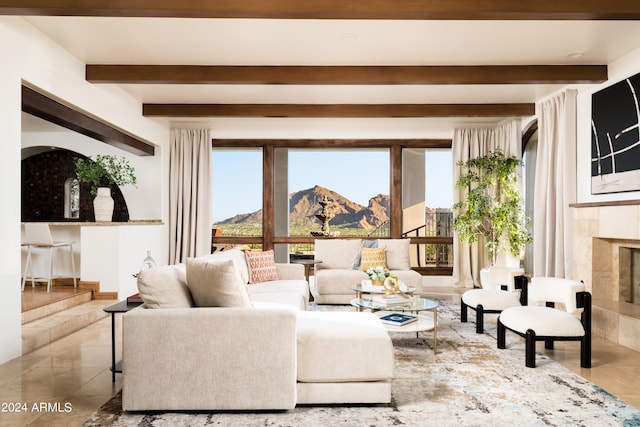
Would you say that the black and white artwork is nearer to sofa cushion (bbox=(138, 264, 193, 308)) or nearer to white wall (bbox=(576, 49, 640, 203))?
white wall (bbox=(576, 49, 640, 203))

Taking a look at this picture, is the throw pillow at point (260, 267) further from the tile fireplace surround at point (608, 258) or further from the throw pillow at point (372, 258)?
the tile fireplace surround at point (608, 258)

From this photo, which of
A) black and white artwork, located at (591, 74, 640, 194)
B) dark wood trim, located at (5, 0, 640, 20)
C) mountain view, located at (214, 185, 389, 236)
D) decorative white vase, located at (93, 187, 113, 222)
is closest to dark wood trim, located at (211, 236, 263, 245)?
mountain view, located at (214, 185, 389, 236)

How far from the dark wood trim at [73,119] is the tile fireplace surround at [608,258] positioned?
5.20 metres

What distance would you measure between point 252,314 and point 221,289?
0.94ft

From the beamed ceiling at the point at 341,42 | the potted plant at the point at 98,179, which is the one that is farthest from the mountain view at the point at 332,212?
the beamed ceiling at the point at 341,42

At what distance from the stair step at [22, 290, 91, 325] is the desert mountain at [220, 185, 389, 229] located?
3.07m

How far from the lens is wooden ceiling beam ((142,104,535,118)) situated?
627cm

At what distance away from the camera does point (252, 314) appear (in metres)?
2.57

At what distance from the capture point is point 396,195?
772 centimetres

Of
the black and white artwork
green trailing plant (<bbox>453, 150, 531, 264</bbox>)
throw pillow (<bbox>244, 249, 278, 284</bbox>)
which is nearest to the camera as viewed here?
the black and white artwork

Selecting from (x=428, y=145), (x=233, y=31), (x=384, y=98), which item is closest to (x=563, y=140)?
(x=384, y=98)

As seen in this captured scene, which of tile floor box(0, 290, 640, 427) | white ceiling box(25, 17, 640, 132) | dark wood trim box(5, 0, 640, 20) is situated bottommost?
tile floor box(0, 290, 640, 427)

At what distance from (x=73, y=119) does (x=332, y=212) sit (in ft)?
16.1

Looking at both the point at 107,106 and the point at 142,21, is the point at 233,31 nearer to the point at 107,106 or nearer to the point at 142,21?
the point at 142,21
